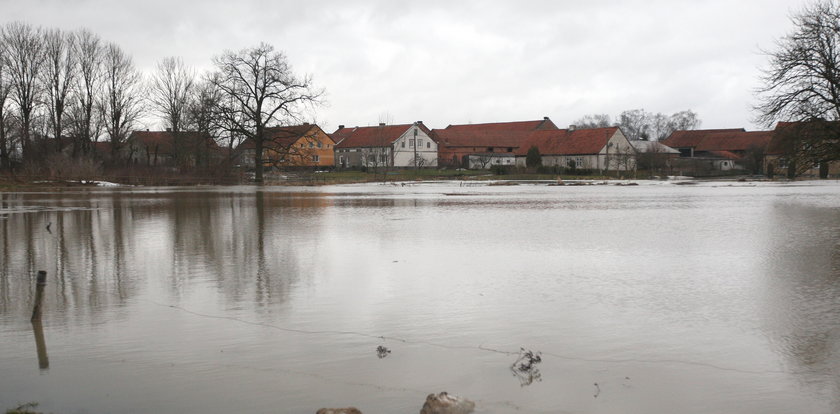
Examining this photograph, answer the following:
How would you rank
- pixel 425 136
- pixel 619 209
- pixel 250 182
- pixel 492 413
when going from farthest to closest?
pixel 425 136 < pixel 250 182 < pixel 619 209 < pixel 492 413

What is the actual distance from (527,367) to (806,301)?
467 centimetres

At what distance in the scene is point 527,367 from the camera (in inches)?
236

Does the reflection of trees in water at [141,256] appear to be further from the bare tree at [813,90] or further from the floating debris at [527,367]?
the bare tree at [813,90]

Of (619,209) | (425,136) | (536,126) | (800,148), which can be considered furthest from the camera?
(536,126)

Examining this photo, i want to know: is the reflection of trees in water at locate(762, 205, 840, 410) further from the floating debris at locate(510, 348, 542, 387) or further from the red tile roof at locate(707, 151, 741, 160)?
the red tile roof at locate(707, 151, 741, 160)

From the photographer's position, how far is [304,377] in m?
5.91

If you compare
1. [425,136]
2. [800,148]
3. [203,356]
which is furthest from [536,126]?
[203,356]

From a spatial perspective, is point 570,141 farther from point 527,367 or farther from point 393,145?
point 527,367

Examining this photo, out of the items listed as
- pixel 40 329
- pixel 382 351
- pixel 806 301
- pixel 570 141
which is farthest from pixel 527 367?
pixel 570 141

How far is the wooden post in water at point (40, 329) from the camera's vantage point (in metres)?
6.33

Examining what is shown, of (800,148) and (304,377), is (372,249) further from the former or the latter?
(800,148)

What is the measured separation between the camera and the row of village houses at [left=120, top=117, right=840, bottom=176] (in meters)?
91.4

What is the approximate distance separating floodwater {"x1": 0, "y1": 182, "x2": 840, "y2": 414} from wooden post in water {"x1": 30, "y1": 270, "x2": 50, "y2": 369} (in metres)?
0.04

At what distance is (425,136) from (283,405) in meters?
103
